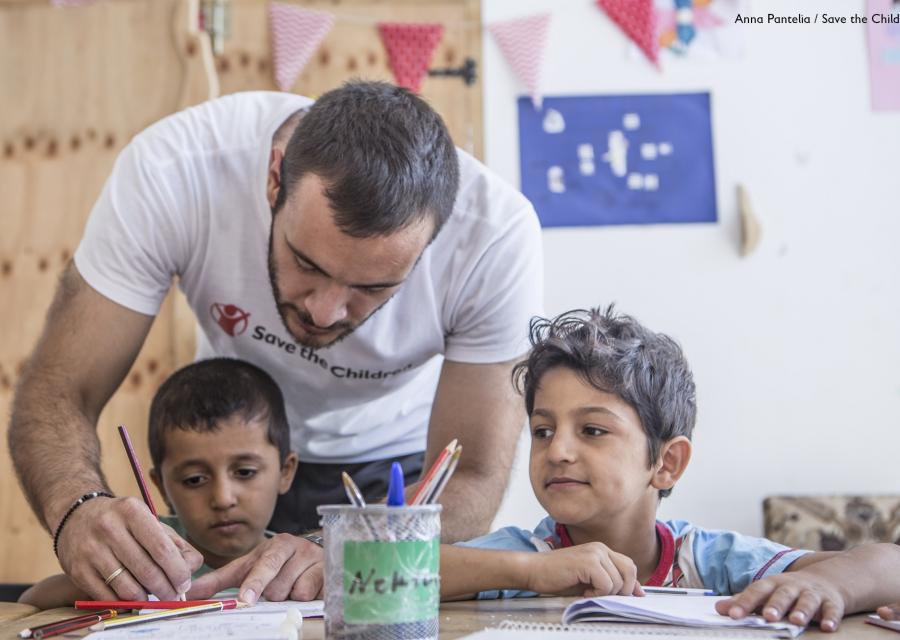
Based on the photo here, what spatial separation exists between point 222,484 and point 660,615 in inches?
38.1

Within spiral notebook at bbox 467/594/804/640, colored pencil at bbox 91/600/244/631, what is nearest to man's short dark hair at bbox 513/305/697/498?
spiral notebook at bbox 467/594/804/640

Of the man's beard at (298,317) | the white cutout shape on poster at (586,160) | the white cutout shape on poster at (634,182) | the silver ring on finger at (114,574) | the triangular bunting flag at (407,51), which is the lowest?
the silver ring on finger at (114,574)

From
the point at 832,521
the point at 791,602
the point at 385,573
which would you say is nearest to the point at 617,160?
the point at 832,521

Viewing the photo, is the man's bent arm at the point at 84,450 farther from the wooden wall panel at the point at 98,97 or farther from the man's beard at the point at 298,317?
the wooden wall panel at the point at 98,97

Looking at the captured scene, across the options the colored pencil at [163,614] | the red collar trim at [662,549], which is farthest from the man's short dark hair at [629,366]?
the colored pencil at [163,614]

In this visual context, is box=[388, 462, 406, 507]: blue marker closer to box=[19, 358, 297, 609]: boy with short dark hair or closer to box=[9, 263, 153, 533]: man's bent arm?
box=[9, 263, 153, 533]: man's bent arm

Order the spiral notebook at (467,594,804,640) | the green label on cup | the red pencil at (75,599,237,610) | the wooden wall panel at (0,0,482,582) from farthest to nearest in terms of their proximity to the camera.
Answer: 1. the wooden wall panel at (0,0,482,582)
2. the red pencil at (75,599,237,610)
3. the spiral notebook at (467,594,804,640)
4. the green label on cup

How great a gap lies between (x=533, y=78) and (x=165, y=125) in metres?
1.68

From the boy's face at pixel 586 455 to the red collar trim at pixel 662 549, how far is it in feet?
0.10

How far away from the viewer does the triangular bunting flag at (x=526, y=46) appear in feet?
10.4

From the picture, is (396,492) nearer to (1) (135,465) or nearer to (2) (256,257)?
(1) (135,465)

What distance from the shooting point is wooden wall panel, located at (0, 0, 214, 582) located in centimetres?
305

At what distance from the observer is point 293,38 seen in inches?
122

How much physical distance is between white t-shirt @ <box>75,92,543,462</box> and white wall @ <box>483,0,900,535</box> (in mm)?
1435
